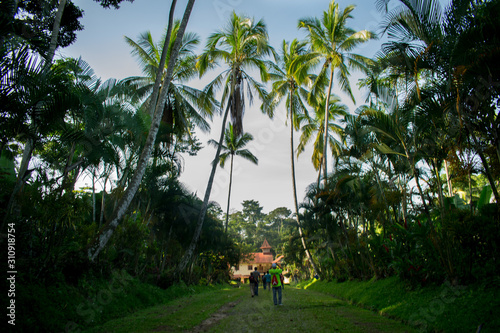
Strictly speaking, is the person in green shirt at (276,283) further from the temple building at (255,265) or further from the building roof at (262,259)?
the building roof at (262,259)

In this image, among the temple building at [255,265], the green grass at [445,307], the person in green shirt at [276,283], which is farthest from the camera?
the temple building at [255,265]

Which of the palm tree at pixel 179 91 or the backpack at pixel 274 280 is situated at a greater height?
the palm tree at pixel 179 91

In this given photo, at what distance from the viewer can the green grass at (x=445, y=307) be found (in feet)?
14.6

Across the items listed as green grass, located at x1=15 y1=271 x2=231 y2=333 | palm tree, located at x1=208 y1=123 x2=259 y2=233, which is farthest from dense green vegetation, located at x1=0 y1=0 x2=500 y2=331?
palm tree, located at x1=208 y1=123 x2=259 y2=233

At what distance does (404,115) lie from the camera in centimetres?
854

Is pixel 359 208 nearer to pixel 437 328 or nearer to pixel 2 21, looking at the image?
pixel 437 328

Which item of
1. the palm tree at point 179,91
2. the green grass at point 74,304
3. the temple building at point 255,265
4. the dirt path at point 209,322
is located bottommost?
the temple building at point 255,265

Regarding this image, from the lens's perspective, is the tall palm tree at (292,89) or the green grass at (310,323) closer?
the green grass at (310,323)

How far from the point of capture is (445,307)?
5441 millimetres

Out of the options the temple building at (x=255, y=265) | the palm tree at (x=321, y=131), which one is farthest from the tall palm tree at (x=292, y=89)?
the temple building at (x=255, y=265)

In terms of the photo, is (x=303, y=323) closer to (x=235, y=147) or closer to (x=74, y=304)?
(x=74, y=304)

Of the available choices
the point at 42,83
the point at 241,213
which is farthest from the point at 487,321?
the point at 241,213

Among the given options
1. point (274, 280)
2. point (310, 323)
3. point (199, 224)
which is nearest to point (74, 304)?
point (310, 323)

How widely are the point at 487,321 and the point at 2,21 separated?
8.57 m
